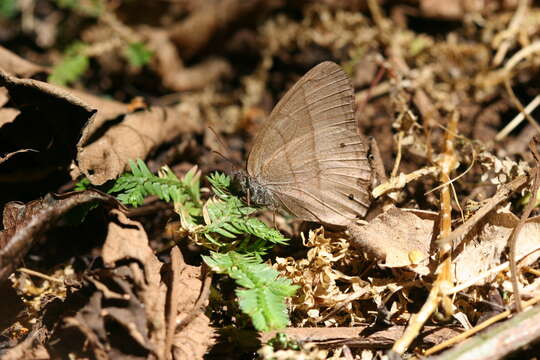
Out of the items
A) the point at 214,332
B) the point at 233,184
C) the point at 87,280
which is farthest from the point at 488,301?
the point at 87,280

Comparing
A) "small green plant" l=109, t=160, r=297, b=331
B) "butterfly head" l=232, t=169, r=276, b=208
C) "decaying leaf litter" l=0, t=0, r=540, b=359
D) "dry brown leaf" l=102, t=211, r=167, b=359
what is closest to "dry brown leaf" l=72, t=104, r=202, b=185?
"decaying leaf litter" l=0, t=0, r=540, b=359

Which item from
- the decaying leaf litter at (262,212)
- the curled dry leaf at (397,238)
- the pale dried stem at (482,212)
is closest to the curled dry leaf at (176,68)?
the decaying leaf litter at (262,212)

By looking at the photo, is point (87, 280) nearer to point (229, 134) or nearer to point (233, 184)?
point (233, 184)

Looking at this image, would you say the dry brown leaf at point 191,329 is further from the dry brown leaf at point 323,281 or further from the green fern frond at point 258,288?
the dry brown leaf at point 323,281

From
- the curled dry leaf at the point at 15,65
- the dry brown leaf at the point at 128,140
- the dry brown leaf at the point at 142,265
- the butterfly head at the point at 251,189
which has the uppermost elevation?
the curled dry leaf at the point at 15,65

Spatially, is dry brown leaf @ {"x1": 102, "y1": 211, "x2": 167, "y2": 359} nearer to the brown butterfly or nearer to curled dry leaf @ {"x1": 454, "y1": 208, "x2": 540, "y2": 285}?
the brown butterfly

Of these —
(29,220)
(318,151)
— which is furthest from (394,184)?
(29,220)
